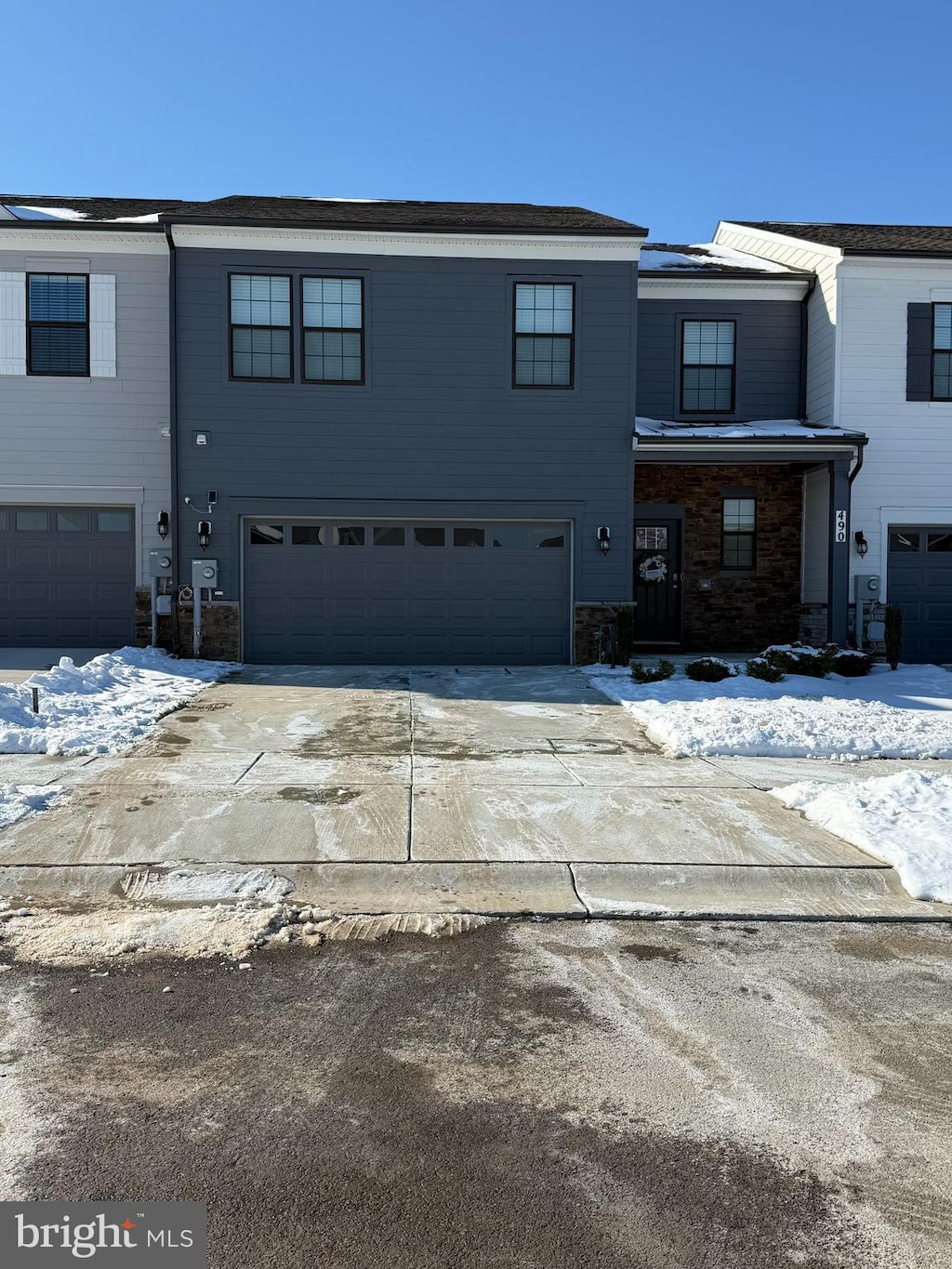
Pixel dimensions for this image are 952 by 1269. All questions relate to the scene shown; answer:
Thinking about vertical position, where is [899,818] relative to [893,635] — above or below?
below

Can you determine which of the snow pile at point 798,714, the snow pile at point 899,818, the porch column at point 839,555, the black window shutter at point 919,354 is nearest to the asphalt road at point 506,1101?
the snow pile at point 899,818

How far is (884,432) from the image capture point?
1527cm

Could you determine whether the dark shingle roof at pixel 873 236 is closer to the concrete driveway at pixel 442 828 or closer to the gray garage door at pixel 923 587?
the gray garage door at pixel 923 587

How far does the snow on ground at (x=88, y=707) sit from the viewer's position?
820cm

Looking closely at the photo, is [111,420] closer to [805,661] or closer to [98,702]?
[98,702]

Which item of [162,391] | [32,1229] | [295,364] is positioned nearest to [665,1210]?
[32,1229]

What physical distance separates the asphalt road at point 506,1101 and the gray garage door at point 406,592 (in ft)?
33.2

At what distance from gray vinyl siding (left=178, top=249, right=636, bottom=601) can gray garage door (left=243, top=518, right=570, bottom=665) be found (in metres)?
0.32

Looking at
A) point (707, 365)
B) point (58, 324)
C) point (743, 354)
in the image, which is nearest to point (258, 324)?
point (58, 324)

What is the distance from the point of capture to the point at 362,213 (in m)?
14.7

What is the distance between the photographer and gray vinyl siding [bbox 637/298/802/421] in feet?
51.9

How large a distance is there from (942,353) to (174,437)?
39.2ft

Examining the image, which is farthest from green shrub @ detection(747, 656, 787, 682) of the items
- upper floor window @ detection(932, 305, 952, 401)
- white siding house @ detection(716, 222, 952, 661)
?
upper floor window @ detection(932, 305, 952, 401)

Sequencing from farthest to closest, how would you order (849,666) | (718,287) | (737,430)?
1. (718,287)
2. (737,430)
3. (849,666)
